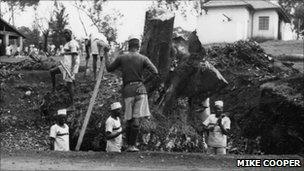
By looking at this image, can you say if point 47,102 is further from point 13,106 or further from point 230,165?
point 230,165

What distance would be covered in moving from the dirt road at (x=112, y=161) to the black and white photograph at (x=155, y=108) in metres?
0.02

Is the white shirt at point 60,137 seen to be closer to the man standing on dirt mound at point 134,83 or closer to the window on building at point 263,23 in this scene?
the man standing on dirt mound at point 134,83

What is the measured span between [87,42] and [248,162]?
965cm

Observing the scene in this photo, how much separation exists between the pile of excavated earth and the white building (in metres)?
16.3

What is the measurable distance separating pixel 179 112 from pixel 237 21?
73.5ft

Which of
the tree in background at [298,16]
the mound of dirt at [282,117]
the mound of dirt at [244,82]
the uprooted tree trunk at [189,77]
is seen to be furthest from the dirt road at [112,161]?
the tree in background at [298,16]

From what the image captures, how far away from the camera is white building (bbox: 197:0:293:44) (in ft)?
113

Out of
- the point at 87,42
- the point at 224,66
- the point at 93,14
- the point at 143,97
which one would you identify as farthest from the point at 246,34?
the point at 143,97

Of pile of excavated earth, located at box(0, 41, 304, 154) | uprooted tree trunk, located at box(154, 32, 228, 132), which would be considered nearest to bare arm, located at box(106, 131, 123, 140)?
pile of excavated earth, located at box(0, 41, 304, 154)

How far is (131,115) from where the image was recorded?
8.34 meters

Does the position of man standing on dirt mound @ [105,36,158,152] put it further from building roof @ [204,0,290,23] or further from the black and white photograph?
building roof @ [204,0,290,23]

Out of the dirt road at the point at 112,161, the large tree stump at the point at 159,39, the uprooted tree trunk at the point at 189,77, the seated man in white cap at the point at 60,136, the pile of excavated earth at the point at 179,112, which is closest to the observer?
the dirt road at the point at 112,161

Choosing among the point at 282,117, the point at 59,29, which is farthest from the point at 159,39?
the point at 59,29

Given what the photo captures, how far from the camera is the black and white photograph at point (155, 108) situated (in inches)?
319
